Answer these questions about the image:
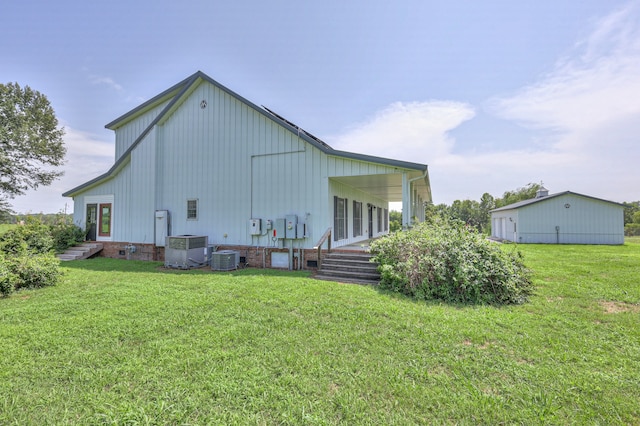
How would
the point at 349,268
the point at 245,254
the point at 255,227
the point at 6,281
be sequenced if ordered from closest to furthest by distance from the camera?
1. the point at 6,281
2. the point at 349,268
3. the point at 255,227
4. the point at 245,254

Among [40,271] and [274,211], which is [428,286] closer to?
[274,211]

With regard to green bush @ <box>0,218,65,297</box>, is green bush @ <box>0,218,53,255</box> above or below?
above

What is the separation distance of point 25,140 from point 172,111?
721 inches

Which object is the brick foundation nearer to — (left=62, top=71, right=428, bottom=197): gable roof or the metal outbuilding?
(left=62, top=71, right=428, bottom=197): gable roof

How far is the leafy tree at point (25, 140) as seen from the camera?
63.5 ft

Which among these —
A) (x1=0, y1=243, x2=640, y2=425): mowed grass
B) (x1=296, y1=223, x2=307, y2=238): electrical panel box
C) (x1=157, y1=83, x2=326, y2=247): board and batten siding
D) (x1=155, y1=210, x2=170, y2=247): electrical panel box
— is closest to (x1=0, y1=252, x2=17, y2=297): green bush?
(x1=0, y1=243, x2=640, y2=425): mowed grass

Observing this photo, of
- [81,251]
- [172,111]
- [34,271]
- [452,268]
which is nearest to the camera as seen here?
[452,268]

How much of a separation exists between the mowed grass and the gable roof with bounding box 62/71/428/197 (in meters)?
4.41

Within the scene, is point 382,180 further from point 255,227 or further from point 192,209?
point 192,209

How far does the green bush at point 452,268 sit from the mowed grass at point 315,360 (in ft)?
1.62

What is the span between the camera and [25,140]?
783 inches

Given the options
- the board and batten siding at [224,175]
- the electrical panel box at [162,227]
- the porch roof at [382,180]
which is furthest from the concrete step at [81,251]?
the porch roof at [382,180]

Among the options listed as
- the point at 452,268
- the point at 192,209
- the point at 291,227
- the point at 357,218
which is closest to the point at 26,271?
the point at 192,209

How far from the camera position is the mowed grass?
89.3 inches
